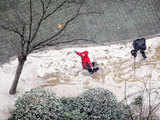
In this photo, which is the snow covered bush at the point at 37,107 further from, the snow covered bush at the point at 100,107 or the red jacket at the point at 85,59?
the red jacket at the point at 85,59

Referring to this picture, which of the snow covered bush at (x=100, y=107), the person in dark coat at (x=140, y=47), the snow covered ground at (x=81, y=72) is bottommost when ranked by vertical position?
the snow covered bush at (x=100, y=107)

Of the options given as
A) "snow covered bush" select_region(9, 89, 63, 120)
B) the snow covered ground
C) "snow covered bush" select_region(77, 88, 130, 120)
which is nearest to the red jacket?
the snow covered ground

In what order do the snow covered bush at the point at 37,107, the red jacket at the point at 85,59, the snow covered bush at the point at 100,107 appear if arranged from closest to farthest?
the snow covered bush at the point at 37,107 < the snow covered bush at the point at 100,107 < the red jacket at the point at 85,59

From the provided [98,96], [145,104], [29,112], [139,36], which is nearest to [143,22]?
[139,36]

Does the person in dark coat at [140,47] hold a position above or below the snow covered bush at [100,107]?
above

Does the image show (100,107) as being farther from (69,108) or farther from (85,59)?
(85,59)

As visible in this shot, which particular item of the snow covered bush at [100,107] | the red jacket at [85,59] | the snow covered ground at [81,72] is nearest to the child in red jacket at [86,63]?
the red jacket at [85,59]

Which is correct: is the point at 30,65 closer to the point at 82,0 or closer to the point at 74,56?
the point at 74,56

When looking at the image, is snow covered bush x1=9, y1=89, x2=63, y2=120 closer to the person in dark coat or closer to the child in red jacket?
the child in red jacket
